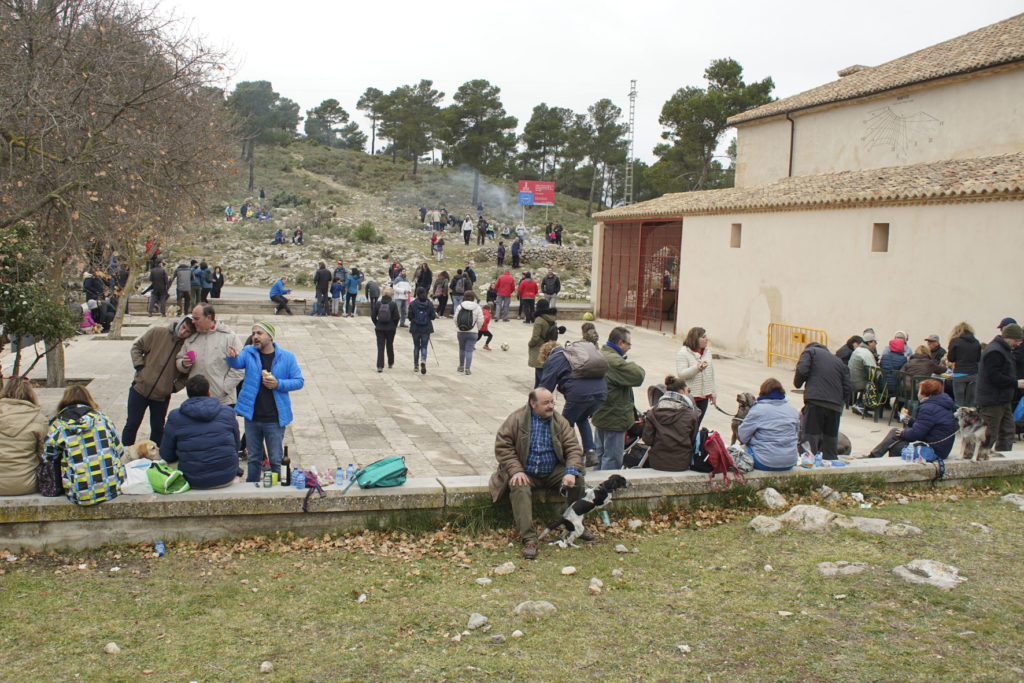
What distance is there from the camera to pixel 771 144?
2466 centimetres

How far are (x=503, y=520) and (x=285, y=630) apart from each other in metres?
2.32

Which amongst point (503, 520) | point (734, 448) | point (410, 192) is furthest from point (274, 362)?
point (410, 192)

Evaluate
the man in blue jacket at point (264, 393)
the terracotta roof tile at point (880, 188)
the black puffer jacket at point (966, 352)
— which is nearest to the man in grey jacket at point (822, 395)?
the black puffer jacket at point (966, 352)

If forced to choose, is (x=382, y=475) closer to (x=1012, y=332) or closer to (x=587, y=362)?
(x=587, y=362)

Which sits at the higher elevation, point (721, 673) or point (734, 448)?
point (734, 448)

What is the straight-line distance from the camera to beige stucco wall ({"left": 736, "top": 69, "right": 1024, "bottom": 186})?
56.8 ft

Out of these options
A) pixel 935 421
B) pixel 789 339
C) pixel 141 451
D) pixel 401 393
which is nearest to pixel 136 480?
pixel 141 451

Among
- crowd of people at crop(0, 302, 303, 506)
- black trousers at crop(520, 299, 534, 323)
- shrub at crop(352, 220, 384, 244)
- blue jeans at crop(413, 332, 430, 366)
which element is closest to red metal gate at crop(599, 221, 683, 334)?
black trousers at crop(520, 299, 534, 323)

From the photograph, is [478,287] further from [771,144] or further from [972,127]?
[972,127]

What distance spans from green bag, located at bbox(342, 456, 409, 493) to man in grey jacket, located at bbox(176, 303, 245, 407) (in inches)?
66.7

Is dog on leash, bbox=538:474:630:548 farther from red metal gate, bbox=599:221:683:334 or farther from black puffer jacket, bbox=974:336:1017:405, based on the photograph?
red metal gate, bbox=599:221:683:334

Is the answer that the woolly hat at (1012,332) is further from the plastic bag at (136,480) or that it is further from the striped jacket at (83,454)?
the striped jacket at (83,454)

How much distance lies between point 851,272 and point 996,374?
8.23 m

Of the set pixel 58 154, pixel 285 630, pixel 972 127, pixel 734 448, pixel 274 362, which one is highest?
pixel 972 127
